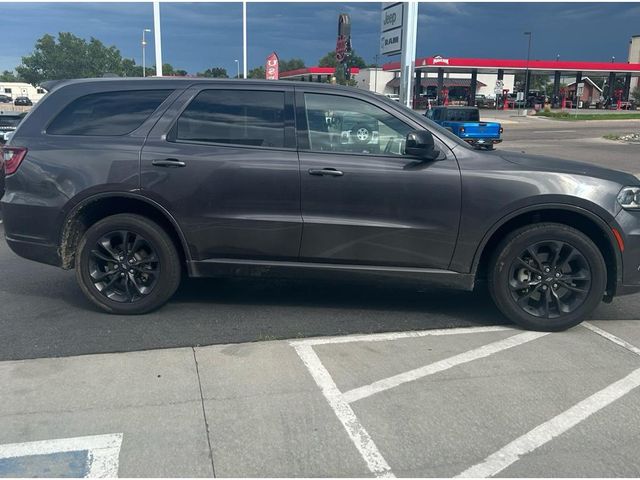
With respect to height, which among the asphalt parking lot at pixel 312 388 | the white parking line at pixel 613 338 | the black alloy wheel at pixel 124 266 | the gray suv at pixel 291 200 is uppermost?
the gray suv at pixel 291 200

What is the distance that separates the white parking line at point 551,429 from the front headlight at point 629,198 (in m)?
1.28

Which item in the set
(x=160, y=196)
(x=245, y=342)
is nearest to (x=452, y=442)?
(x=245, y=342)

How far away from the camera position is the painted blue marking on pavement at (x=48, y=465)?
279 cm

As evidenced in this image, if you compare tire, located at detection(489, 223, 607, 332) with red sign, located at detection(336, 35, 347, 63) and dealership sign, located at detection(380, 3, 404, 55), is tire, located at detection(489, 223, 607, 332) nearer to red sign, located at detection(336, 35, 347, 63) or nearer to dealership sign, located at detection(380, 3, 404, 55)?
dealership sign, located at detection(380, 3, 404, 55)

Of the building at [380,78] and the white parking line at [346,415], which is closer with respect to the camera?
the white parking line at [346,415]

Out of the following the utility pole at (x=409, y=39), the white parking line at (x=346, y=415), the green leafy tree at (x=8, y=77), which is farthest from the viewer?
the green leafy tree at (x=8, y=77)

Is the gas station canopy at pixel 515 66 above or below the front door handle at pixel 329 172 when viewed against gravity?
above

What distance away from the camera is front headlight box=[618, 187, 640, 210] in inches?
177

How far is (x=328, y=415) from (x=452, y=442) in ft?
2.26

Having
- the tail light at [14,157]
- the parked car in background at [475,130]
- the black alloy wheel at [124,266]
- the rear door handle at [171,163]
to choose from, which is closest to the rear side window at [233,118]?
the rear door handle at [171,163]

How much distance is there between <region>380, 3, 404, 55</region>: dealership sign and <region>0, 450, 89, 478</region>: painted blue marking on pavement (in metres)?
15.1

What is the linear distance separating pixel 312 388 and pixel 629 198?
281 centimetres

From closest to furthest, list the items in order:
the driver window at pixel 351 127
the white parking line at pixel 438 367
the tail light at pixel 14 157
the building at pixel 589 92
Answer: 1. the white parking line at pixel 438 367
2. the driver window at pixel 351 127
3. the tail light at pixel 14 157
4. the building at pixel 589 92

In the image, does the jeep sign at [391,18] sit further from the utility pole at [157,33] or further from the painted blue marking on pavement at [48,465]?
the painted blue marking on pavement at [48,465]
